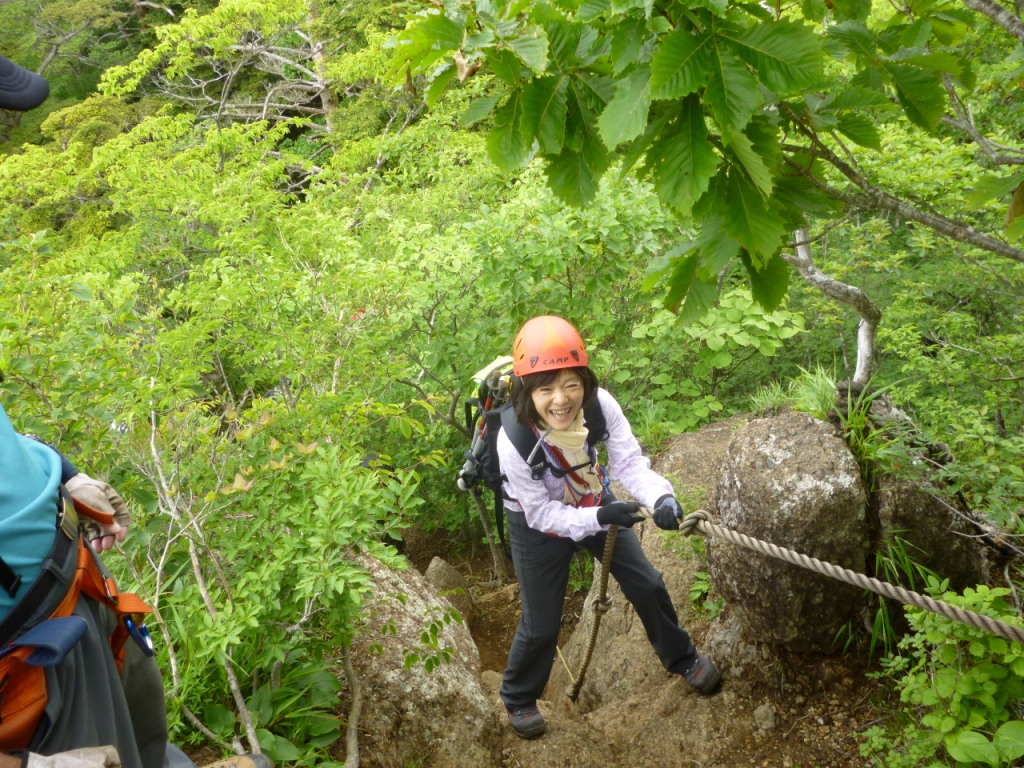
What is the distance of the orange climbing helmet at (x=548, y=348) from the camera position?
11.1 feet

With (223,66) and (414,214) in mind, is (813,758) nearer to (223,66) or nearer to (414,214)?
(414,214)

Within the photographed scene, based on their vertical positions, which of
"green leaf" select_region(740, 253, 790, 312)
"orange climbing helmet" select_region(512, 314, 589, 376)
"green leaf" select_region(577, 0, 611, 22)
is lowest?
"orange climbing helmet" select_region(512, 314, 589, 376)

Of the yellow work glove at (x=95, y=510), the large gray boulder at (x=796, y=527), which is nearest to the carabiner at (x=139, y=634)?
the yellow work glove at (x=95, y=510)

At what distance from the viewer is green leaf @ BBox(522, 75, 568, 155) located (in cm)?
169

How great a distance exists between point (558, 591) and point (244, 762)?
1796mm

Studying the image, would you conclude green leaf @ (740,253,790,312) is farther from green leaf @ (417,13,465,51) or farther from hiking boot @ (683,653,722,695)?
hiking boot @ (683,653,722,695)

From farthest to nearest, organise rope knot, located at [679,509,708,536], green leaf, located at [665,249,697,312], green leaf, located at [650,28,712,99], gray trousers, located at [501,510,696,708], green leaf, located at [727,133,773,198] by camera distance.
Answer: gray trousers, located at [501,510,696,708], rope knot, located at [679,509,708,536], green leaf, located at [665,249,697,312], green leaf, located at [727,133,773,198], green leaf, located at [650,28,712,99]

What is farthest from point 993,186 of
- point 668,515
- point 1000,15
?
point 668,515

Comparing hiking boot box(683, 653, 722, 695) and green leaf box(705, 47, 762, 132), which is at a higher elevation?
green leaf box(705, 47, 762, 132)

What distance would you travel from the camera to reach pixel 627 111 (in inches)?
58.4

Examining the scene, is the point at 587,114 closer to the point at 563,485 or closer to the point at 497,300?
the point at 563,485

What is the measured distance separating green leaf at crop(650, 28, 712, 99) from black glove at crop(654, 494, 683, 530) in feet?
7.02

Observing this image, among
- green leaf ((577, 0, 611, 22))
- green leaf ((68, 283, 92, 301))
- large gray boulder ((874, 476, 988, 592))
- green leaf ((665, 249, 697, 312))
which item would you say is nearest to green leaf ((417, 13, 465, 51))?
green leaf ((577, 0, 611, 22))

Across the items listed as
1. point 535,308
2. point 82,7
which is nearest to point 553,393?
point 535,308
